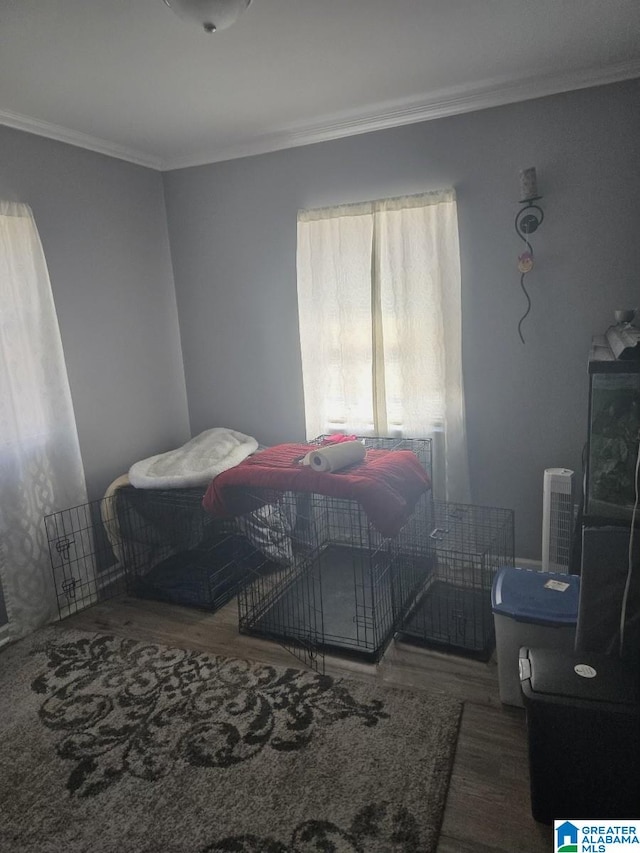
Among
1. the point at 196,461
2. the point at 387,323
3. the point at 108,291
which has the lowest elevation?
the point at 196,461

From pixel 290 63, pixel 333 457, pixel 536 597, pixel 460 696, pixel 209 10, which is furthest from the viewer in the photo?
pixel 333 457

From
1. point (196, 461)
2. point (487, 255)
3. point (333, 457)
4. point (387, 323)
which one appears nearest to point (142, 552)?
point (196, 461)

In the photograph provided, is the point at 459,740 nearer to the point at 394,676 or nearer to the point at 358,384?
the point at 394,676

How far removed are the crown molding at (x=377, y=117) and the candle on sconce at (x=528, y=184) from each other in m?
0.37

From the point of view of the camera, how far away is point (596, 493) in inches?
63.2

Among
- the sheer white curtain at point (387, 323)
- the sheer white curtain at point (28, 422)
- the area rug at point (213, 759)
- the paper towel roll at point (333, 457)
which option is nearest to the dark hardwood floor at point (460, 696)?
the area rug at point (213, 759)

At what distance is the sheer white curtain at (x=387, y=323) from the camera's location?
304 cm

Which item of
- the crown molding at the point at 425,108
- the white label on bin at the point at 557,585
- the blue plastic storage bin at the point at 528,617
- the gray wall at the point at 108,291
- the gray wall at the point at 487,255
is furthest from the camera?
the gray wall at the point at 108,291

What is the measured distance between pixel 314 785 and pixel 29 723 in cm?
117

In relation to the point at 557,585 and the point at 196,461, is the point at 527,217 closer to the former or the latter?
the point at 557,585

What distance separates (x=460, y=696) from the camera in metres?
2.18

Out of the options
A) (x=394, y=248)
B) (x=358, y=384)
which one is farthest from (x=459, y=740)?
(x=394, y=248)

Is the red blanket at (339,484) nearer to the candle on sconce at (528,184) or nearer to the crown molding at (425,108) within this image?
the candle on sconce at (528,184)

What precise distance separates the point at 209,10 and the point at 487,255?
1.88m
